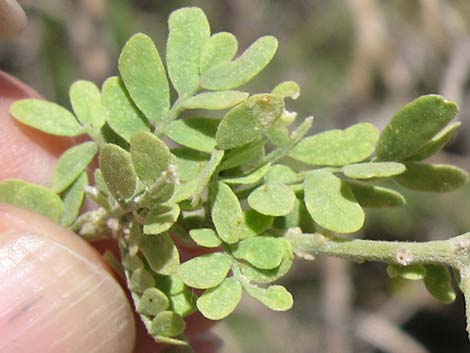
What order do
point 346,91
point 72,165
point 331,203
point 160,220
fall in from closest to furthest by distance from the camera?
point 160,220 → point 331,203 → point 72,165 → point 346,91

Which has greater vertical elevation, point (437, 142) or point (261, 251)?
point (437, 142)

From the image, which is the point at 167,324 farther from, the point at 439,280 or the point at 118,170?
the point at 439,280

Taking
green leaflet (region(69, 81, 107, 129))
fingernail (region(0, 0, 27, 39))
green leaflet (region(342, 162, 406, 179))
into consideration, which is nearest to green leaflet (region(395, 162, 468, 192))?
green leaflet (region(342, 162, 406, 179))

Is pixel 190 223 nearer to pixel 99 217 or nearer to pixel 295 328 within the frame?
pixel 99 217

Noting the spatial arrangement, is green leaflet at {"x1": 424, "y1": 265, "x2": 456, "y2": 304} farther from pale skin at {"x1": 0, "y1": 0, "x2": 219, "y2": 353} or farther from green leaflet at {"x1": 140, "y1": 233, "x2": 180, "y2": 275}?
pale skin at {"x1": 0, "y1": 0, "x2": 219, "y2": 353}

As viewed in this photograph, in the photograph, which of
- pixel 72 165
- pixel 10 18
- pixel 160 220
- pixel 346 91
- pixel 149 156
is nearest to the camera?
pixel 149 156

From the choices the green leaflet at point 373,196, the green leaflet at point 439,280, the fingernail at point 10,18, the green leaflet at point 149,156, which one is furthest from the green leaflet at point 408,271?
A: the fingernail at point 10,18

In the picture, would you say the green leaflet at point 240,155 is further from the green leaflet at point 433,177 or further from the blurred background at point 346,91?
the blurred background at point 346,91

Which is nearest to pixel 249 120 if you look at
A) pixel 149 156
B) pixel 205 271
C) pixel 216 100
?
pixel 216 100
